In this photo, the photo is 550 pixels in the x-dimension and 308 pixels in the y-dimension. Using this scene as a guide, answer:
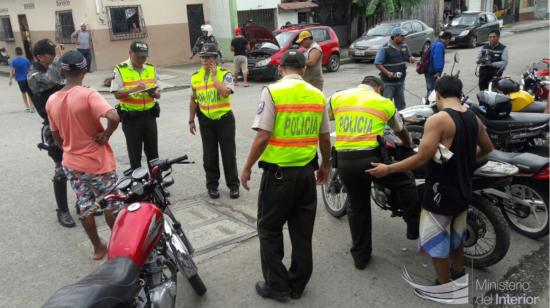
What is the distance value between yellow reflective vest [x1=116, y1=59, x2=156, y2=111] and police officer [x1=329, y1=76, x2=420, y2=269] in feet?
8.01

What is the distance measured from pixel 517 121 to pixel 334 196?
7.71ft

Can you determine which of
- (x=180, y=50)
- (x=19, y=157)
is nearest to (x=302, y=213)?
(x=19, y=157)

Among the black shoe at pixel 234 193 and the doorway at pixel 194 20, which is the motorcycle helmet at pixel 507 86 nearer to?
the black shoe at pixel 234 193

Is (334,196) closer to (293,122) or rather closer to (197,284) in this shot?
(293,122)

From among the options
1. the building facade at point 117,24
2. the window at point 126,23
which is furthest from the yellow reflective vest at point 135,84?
the window at point 126,23

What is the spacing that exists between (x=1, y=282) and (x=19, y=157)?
13.4 ft

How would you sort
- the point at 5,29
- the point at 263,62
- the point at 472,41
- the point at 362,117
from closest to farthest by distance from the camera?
the point at 362,117
the point at 263,62
the point at 472,41
the point at 5,29

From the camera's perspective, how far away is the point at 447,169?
3.29 m

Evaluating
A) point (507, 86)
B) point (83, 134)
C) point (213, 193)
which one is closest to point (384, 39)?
point (507, 86)

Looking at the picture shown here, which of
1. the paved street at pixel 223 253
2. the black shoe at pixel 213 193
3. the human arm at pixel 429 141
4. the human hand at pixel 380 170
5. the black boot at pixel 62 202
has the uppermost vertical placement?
the human arm at pixel 429 141

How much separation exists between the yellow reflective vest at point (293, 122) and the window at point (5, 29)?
22854 mm

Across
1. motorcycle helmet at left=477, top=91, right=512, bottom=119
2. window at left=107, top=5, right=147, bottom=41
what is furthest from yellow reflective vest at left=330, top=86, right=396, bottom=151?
window at left=107, top=5, right=147, bottom=41

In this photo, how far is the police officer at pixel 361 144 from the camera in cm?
377

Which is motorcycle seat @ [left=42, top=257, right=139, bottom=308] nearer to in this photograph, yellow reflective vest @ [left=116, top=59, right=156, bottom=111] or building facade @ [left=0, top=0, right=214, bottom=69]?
yellow reflective vest @ [left=116, top=59, right=156, bottom=111]
